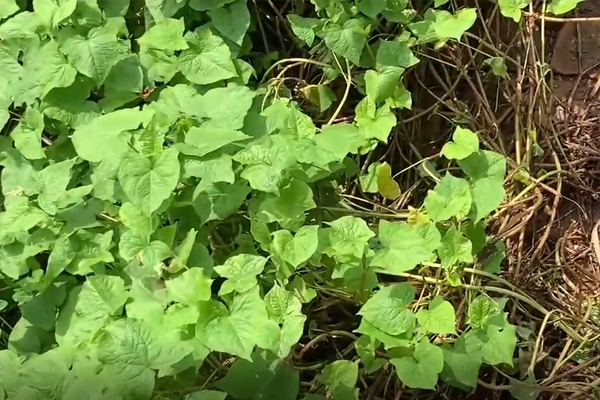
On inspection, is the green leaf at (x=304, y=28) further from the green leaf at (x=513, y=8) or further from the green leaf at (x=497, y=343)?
the green leaf at (x=497, y=343)

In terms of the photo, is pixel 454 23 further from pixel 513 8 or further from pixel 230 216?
pixel 230 216

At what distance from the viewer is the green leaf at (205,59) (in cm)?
122

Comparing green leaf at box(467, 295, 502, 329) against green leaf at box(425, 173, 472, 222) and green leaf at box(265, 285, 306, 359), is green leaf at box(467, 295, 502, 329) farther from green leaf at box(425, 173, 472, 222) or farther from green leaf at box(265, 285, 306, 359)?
green leaf at box(265, 285, 306, 359)

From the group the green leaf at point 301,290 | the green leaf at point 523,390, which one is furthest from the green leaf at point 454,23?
the green leaf at point 523,390

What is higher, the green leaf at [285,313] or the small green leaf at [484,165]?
the small green leaf at [484,165]

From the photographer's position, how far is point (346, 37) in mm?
1265

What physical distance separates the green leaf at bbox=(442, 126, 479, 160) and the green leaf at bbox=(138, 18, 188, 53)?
0.46m

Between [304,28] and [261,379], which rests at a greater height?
[304,28]

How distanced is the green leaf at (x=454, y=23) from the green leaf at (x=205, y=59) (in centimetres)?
35

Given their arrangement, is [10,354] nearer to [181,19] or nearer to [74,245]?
[74,245]

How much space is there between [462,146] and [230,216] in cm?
39

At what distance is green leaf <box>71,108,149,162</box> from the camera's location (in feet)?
3.68

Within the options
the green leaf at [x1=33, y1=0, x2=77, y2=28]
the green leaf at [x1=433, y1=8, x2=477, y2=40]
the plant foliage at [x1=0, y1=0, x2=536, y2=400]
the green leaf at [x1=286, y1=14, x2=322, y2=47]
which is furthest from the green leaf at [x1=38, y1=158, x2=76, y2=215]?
the green leaf at [x1=433, y1=8, x2=477, y2=40]

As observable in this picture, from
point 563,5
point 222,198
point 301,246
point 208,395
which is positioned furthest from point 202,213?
point 563,5
